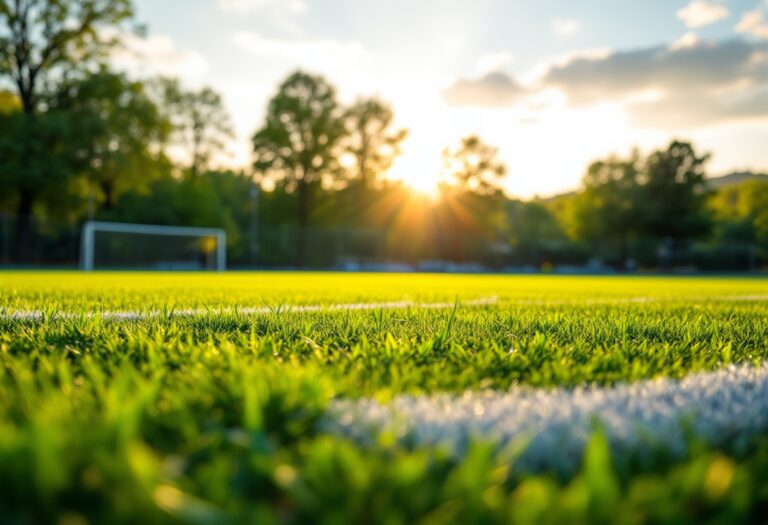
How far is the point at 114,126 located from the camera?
28141 millimetres

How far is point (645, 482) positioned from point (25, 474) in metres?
0.73

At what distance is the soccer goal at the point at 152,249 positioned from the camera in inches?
988

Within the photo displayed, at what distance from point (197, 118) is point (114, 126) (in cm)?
1734

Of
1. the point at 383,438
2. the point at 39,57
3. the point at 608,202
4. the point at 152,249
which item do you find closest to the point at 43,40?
the point at 39,57

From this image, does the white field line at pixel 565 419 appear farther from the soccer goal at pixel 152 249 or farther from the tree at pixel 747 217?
the tree at pixel 747 217

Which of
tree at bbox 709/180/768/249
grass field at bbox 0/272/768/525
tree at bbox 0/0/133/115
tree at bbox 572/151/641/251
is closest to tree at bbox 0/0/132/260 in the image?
tree at bbox 0/0/133/115

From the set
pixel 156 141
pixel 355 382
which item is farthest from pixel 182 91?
pixel 355 382

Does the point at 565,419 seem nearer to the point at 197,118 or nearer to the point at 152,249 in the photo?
the point at 152,249

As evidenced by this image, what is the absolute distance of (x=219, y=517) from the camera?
23.2 inches

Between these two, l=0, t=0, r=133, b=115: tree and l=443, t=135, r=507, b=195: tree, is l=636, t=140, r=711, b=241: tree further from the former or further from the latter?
l=0, t=0, r=133, b=115: tree

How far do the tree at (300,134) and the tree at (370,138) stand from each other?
2.71 metres

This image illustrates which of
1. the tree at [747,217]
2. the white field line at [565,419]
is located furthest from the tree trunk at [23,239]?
the tree at [747,217]

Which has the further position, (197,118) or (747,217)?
(747,217)

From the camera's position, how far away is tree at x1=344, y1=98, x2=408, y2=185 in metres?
43.1
